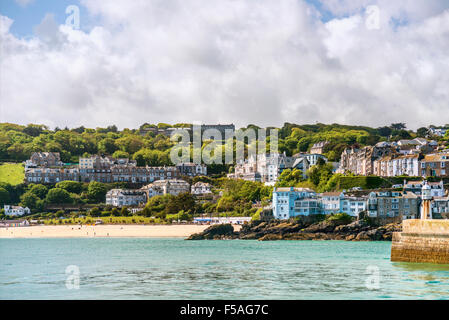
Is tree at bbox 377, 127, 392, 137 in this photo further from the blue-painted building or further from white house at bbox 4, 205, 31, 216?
white house at bbox 4, 205, 31, 216

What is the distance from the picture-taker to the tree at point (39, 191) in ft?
270

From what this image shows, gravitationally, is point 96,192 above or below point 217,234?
above

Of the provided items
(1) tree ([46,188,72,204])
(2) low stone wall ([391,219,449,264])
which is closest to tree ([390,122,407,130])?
(1) tree ([46,188,72,204])

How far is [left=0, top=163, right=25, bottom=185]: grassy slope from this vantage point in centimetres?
9038

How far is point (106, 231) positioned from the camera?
59656 mm

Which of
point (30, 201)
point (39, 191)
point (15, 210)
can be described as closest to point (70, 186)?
point (39, 191)

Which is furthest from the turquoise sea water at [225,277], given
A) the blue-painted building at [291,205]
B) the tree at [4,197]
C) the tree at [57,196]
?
the tree at [4,197]

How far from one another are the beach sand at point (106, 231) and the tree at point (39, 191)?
17627mm

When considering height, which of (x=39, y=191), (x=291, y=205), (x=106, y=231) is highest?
(x=39, y=191)

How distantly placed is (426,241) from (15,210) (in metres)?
63.2

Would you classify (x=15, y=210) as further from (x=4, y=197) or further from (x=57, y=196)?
(x=57, y=196)

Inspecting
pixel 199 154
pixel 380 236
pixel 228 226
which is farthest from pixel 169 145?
pixel 380 236
